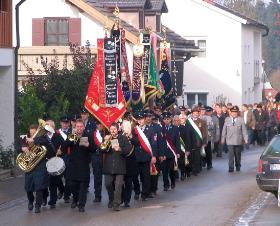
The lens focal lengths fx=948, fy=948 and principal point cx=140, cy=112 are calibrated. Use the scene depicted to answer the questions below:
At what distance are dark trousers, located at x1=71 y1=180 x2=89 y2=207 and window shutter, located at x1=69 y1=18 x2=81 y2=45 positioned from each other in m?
19.8

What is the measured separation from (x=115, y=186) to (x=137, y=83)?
9.62 meters

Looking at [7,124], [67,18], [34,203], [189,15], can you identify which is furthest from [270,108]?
[34,203]

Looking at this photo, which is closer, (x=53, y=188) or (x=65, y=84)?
(x=53, y=188)

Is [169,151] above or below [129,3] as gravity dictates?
below

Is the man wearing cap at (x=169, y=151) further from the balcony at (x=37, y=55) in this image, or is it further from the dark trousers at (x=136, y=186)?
the balcony at (x=37, y=55)

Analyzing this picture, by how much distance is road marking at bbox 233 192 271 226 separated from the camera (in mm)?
15585

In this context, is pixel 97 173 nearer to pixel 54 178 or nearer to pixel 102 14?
pixel 54 178

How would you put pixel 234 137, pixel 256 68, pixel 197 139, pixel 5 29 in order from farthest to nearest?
1. pixel 256 68
2. pixel 5 29
3. pixel 234 137
4. pixel 197 139

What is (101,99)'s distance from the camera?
21172 mm

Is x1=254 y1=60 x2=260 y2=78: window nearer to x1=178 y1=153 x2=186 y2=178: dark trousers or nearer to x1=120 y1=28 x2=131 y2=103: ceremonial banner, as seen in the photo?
x1=120 y1=28 x2=131 y2=103: ceremonial banner

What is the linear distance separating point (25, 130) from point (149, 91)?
Answer: 12.4 ft

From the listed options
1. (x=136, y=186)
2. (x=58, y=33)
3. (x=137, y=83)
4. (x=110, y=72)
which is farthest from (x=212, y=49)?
(x=136, y=186)

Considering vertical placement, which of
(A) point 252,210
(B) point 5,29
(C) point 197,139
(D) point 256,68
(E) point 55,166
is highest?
(D) point 256,68

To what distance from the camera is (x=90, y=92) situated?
21.2m
